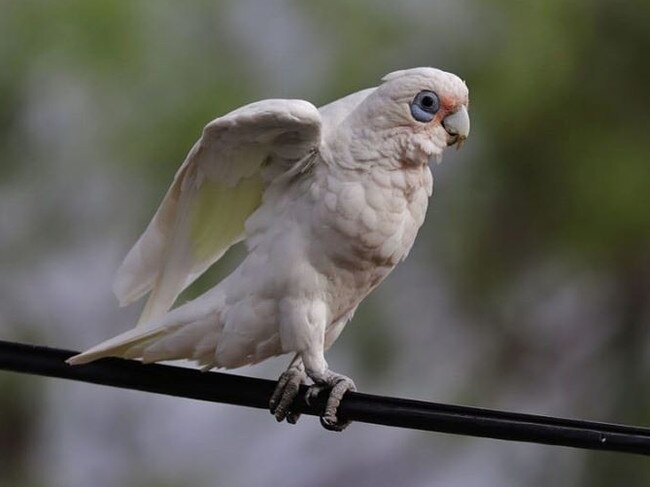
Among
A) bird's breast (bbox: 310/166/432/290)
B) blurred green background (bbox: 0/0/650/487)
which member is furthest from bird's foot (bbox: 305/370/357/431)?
blurred green background (bbox: 0/0/650/487)

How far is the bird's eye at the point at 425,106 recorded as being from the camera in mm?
A: 1521

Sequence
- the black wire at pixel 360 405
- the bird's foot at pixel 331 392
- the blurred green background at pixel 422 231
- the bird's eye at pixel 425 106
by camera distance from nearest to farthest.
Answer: the black wire at pixel 360 405 < the bird's foot at pixel 331 392 < the bird's eye at pixel 425 106 < the blurred green background at pixel 422 231

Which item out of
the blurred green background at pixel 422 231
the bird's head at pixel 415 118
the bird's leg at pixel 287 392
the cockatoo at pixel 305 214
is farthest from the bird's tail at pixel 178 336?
the blurred green background at pixel 422 231

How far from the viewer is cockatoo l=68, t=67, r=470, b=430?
1.50m

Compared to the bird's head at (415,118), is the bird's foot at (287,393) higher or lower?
lower

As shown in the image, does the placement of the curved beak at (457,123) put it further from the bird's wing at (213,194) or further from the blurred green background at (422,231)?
the blurred green background at (422,231)

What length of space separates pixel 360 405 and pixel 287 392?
181 mm

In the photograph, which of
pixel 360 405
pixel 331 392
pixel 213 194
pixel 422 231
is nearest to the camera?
pixel 360 405

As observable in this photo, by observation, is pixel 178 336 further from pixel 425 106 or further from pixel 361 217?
pixel 425 106

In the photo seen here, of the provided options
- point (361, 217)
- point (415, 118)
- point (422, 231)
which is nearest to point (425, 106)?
point (415, 118)

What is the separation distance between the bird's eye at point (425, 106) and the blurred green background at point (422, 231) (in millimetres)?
1753

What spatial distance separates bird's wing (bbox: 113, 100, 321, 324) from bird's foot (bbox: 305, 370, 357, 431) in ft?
0.78

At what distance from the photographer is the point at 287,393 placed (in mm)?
1479

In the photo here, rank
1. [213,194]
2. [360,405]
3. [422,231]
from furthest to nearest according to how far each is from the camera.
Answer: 1. [422,231]
2. [213,194]
3. [360,405]
